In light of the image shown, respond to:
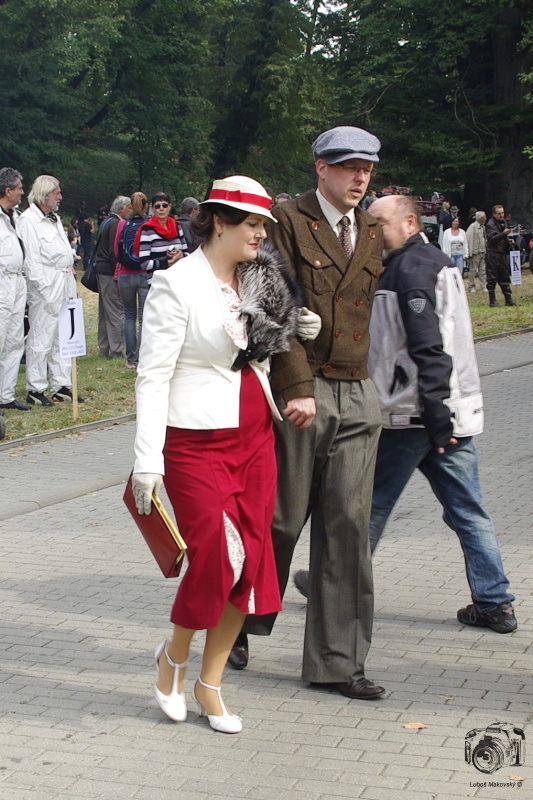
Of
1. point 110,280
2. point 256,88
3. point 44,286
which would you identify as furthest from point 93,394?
point 256,88

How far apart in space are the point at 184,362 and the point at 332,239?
79cm

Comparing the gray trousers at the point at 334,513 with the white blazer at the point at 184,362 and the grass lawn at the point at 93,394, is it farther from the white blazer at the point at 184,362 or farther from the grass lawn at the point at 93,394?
the grass lawn at the point at 93,394

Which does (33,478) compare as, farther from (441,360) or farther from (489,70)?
(489,70)

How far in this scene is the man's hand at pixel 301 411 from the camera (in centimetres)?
445

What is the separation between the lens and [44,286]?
12023mm

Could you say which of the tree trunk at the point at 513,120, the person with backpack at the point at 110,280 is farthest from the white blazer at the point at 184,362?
the tree trunk at the point at 513,120

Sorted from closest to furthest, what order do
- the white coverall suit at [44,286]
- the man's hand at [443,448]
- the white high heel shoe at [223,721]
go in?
1. the white high heel shoe at [223,721]
2. the man's hand at [443,448]
3. the white coverall suit at [44,286]

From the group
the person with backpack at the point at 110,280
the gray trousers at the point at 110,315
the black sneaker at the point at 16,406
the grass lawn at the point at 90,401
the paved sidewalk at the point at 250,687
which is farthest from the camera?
the gray trousers at the point at 110,315

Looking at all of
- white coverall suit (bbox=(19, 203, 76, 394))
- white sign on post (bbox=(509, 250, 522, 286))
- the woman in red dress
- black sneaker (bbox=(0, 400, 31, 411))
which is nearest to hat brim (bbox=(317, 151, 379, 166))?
the woman in red dress

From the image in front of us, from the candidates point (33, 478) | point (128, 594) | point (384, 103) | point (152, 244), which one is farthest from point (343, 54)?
point (128, 594)

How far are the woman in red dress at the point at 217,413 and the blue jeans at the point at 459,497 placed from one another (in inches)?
48.2

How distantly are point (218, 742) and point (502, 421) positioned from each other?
789 centimetres

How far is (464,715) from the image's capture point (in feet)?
14.8

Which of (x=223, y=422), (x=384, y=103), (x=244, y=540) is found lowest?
(x=244, y=540)
